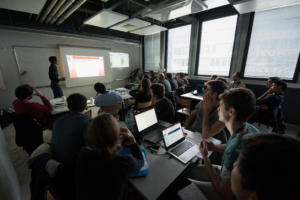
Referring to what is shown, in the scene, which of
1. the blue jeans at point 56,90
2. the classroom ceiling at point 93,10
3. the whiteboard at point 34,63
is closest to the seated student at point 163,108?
the classroom ceiling at point 93,10

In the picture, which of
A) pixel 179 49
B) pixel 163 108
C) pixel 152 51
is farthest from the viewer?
pixel 152 51

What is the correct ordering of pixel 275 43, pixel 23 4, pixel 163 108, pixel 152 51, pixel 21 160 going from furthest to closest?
pixel 152 51, pixel 275 43, pixel 23 4, pixel 21 160, pixel 163 108

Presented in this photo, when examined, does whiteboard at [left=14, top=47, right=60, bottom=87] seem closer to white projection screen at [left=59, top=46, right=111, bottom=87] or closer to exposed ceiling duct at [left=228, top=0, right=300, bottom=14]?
white projection screen at [left=59, top=46, right=111, bottom=87]

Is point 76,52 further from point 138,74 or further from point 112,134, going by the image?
point 112,134

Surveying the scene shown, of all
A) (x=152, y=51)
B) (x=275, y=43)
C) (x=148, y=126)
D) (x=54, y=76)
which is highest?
(x=152, y=51)

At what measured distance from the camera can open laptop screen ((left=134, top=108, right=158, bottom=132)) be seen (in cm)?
143

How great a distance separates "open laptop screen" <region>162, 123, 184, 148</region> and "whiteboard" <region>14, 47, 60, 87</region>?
5.30m

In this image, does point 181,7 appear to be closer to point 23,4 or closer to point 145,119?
point 145,119

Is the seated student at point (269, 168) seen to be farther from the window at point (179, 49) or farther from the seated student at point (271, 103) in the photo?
the window at point (179, 49)

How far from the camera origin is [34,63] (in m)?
4.25

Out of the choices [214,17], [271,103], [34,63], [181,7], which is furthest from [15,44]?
[271,103]

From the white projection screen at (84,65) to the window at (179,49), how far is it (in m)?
3.15

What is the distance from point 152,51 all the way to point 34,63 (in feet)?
17.0

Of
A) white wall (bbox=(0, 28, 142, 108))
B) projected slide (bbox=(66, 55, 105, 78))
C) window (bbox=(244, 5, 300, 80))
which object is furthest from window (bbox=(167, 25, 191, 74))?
white wall (bbox=(0, 28, 142, 108))
